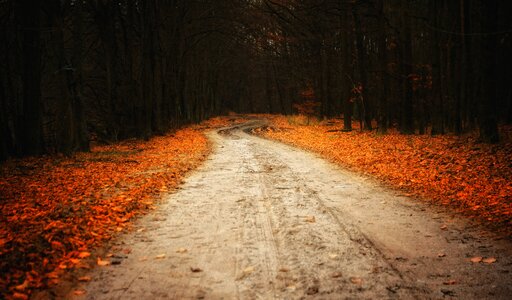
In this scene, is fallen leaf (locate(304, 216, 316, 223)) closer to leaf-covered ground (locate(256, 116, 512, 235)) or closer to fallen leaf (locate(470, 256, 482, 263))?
fallen leaf (locate(470, 256, 482, 263))

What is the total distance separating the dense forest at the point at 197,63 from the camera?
15.1m

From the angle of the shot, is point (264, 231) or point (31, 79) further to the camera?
point (31, 79)

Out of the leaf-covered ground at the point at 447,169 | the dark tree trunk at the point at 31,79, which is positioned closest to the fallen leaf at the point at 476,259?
the leaf-covered ground at the point at 447,169

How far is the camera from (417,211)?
6.91m

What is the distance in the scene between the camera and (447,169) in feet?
33.6

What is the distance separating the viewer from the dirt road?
396 cm

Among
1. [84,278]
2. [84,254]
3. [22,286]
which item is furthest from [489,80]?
[22,286]

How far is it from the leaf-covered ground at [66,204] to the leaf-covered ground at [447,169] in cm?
588

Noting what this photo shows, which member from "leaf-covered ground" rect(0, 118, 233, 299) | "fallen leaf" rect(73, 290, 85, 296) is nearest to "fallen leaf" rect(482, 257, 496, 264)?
"fallen leaf" rect(73, 290, 85, 296)

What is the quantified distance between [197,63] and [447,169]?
33479mm

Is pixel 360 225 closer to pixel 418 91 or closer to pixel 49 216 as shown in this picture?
pixel 49 216

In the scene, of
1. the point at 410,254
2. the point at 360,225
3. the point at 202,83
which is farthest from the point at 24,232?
the point at 202,83

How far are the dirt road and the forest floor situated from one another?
2cm

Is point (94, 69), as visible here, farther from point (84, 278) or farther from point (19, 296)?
point (19, 296)
